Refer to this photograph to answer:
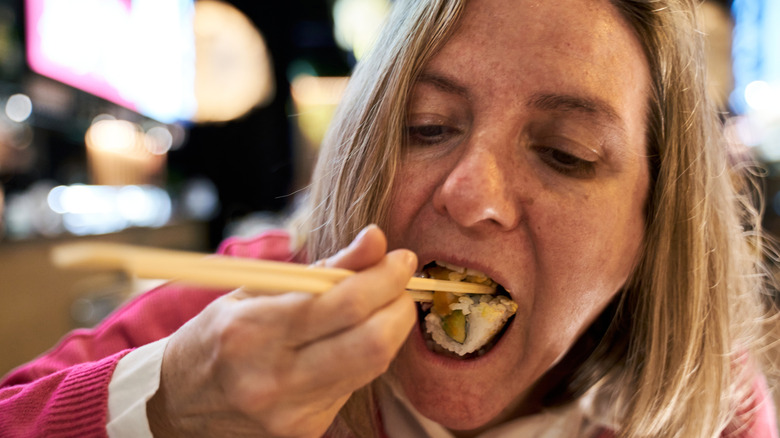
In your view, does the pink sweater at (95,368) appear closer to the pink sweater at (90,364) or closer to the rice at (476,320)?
the pink sweater at (90,364)

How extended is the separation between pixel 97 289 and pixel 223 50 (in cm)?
366

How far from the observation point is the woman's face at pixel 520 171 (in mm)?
996

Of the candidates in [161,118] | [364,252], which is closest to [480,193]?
[364,252]

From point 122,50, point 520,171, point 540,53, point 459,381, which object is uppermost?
A: point 122,50

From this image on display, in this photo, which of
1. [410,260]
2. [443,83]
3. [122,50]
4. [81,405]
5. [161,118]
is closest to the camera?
[410,260]

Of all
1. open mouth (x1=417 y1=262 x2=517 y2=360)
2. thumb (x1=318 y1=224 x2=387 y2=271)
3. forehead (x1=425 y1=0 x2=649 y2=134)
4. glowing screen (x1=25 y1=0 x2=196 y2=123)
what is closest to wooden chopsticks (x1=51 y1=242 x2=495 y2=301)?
thumb (x1=318 y1=224 x2=387 y2=271)

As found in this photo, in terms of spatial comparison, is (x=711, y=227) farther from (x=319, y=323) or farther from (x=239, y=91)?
(x=239, y=91)

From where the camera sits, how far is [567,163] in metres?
1.06

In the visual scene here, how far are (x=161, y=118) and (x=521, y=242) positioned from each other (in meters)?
5.22

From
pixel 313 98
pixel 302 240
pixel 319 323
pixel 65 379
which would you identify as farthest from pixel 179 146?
pixel 319 323

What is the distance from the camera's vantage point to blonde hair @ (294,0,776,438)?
109 cm

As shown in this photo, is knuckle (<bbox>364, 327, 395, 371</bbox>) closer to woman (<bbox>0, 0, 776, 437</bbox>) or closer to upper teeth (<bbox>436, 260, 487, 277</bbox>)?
woman (<bbox>0, 0, 776, 437</bbox>)

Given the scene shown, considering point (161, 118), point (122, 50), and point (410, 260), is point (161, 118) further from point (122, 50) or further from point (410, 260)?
point (410, 260)

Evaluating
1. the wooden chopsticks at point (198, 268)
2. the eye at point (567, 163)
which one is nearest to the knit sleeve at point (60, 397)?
the wooden chopsticks at point (198, 268)
